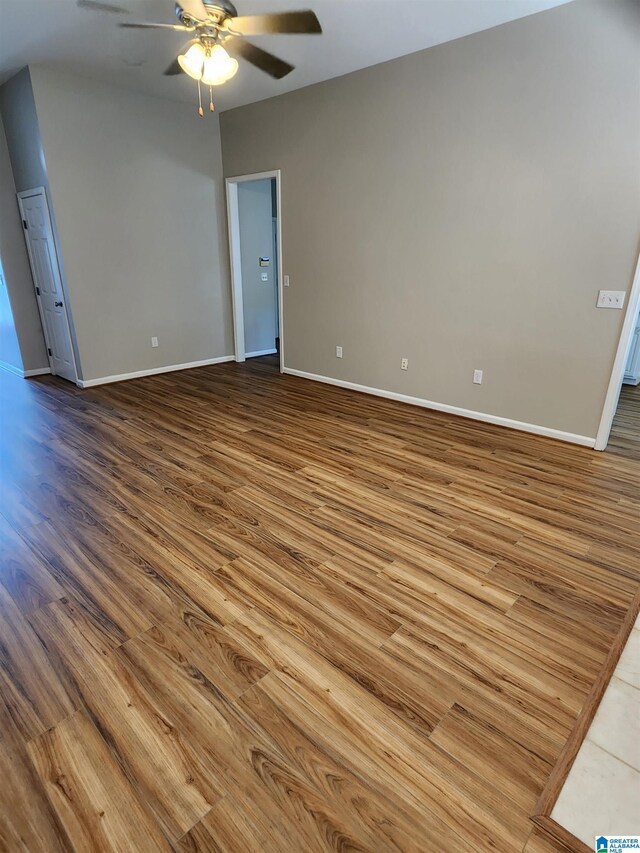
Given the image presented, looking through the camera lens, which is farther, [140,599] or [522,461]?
[522,461]

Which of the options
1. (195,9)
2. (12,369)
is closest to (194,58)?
(195,9)

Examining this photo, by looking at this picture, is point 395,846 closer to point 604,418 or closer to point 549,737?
point 549,737

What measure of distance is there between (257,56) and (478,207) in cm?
197

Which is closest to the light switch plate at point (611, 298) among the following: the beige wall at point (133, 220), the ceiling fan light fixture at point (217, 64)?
the ceiling fan light fixture at point (217, 64)

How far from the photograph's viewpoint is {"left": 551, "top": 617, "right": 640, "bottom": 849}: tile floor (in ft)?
3.83

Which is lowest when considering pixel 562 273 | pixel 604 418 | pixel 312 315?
pixel 604 418

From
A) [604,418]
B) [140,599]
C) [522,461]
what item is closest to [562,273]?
[604,418]

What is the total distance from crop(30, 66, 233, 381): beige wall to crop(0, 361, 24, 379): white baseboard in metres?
1.17

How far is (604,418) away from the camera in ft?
11.0

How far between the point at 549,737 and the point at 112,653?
5.01 feet

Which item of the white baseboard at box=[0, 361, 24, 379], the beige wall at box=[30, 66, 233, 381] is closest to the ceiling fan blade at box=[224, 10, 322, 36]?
the beige wall at box=[30, 66, 233, 381]

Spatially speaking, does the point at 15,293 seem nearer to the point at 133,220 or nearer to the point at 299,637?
the point at 133,220

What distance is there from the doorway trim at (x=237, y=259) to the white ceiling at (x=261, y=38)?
41.0 inches

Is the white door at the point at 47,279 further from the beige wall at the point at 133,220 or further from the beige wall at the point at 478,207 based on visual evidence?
the beige wall at the point at 478,207
